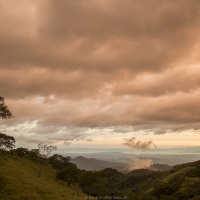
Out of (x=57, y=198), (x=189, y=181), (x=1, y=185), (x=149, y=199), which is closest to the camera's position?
(x=1, y=185)

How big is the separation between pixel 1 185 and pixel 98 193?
55668mm

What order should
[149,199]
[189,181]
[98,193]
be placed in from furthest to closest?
1. [189,181]
2. [98,193]
3. [149,199]

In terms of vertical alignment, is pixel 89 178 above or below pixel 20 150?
below

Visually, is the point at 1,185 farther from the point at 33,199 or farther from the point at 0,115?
the point at 0,115

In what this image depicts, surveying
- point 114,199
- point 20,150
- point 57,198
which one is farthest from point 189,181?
point 57,198

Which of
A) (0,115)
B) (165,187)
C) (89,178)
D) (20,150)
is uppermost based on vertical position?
(0,115)

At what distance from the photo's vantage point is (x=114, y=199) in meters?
108

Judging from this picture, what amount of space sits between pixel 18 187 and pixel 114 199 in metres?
55.6

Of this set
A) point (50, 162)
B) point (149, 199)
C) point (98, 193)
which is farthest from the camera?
point (50, 162)

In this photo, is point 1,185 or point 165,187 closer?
point 1,185

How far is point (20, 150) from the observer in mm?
117438

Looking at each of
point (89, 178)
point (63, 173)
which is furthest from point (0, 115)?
point (89, 178)

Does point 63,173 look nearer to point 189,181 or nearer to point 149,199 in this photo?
point 149,199

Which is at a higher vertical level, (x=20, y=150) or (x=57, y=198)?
(x=20, y=150)
